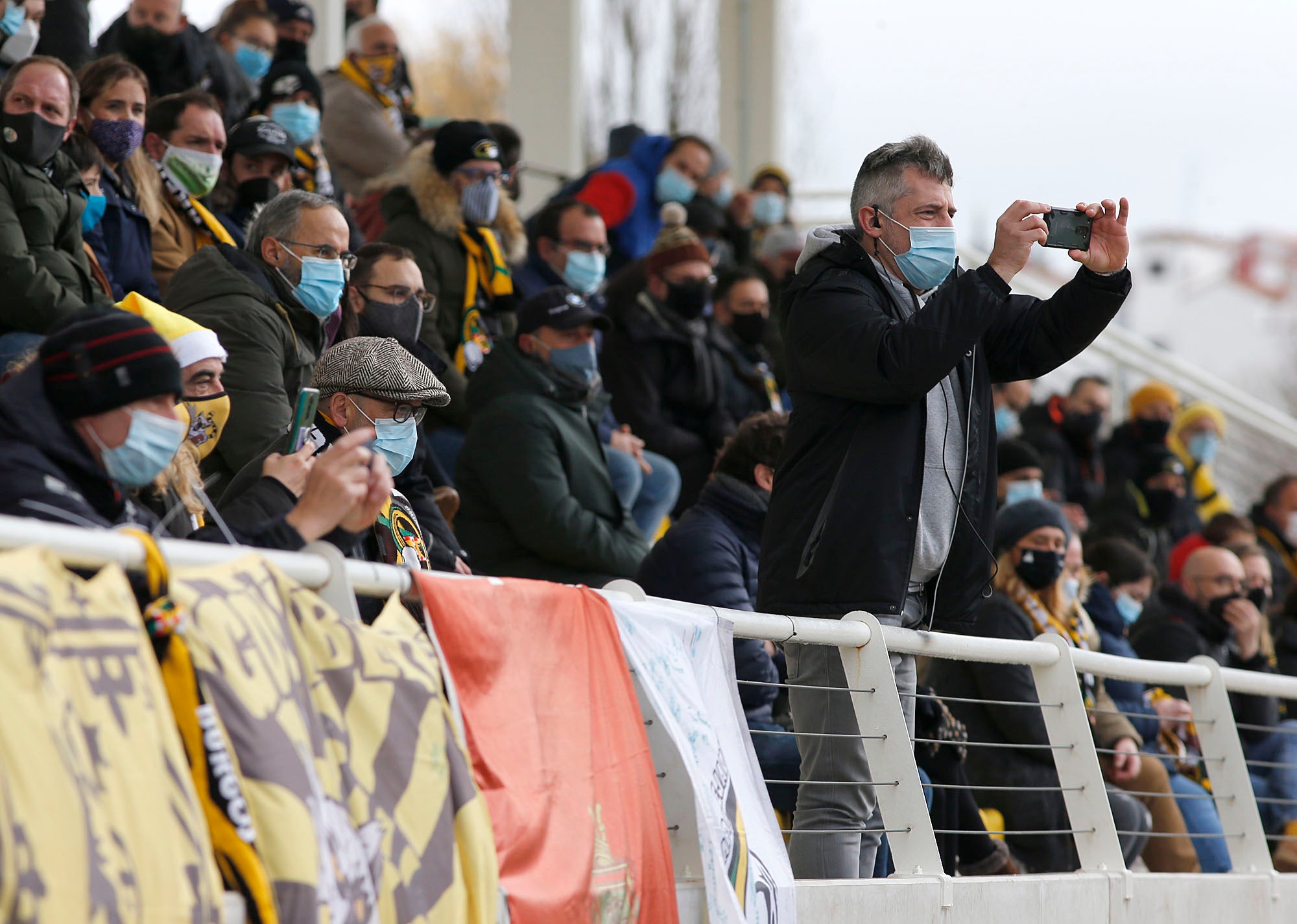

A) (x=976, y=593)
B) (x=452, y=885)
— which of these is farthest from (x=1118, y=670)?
Result: (x=452, y=885)

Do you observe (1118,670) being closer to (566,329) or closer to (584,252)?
(566,329)

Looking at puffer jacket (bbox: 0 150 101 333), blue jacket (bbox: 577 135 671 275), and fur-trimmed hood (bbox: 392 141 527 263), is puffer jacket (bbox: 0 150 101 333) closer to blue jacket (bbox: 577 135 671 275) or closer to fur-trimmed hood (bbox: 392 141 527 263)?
fur-trimmed hood (bbox: 392 141 527 263)

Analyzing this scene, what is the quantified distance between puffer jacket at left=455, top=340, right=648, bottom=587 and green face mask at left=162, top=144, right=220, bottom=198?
55.4 inches

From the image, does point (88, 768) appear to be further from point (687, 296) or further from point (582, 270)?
point (687, 296)

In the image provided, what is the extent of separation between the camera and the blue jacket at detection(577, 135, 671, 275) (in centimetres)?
1092

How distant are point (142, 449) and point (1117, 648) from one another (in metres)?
5.73

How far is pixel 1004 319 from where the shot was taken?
15.7 ft

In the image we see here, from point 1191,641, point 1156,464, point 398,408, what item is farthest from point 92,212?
point 1156,464

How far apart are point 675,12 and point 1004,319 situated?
64.9ft

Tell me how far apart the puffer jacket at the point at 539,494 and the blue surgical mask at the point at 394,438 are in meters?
1.57

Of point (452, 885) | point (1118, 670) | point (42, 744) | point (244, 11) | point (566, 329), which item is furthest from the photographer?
point (244, 11)

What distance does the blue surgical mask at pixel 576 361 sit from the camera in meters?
6.79

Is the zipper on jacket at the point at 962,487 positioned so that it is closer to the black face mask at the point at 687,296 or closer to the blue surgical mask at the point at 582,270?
the blue surgical mask at the point at 582,270

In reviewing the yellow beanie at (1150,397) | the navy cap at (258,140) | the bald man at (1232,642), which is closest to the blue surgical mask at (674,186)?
the yellow beanie at (1150,397)
